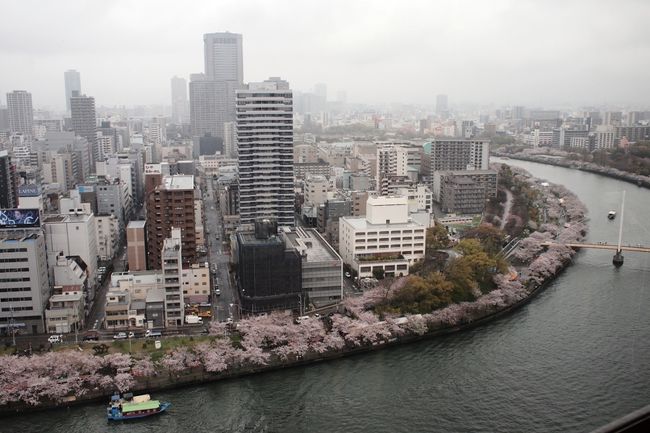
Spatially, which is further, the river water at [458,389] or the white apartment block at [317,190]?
the white apartment block at [317,190]

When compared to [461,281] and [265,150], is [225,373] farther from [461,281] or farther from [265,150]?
[265,150]

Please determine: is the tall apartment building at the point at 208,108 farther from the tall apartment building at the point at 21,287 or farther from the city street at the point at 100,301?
the tall apartment building at the point at 21,287

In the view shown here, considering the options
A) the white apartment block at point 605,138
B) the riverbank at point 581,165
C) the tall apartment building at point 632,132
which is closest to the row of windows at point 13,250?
the riverbank at point 581,165

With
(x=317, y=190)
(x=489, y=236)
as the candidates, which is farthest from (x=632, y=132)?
(x=489, y=236)

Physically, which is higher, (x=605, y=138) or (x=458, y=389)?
(x=605, y=138)

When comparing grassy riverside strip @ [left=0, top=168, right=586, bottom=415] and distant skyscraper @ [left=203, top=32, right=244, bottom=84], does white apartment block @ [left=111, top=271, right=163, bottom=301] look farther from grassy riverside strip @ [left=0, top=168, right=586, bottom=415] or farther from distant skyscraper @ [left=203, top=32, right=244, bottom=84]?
distant skyscraper @ [left=203, top=32, right=244, bottom=84]

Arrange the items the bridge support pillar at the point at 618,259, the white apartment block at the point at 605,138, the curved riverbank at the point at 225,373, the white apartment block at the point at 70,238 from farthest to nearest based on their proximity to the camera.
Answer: the white apartment block at the point at 605,138, the bridge support pillar at the point at 618,259, the white apartment block at the point at 70,238, the curved riverbank at the point at 225,373

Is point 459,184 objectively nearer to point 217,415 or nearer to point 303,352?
point 303,352
